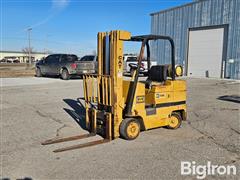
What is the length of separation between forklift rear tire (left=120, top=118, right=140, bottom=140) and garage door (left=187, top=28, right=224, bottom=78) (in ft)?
57.9

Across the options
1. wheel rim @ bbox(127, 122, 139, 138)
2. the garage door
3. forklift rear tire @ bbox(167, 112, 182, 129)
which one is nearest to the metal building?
the garage door

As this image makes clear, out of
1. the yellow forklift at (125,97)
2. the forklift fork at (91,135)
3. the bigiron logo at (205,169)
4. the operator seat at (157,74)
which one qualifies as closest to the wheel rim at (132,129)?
the yellow forklift at (125,97)

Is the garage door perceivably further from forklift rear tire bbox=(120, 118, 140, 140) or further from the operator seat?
forklift rear tire bbox=(120, 118, 140, 140)

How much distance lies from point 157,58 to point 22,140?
23025mm

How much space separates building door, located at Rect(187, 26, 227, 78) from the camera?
20.9 meters

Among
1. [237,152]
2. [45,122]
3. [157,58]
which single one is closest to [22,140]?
[45,122]

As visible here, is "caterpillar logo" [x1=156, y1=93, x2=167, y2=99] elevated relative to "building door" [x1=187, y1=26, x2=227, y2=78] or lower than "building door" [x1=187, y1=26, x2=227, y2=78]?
lower

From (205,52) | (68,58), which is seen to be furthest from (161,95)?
(205,52)

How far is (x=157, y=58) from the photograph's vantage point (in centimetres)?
2709

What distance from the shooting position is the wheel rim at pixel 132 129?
17.2 ft

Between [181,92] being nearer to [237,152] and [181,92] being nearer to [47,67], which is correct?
[237,152]

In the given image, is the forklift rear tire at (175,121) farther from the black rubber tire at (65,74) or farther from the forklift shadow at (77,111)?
the black rubber tire at (65,74)

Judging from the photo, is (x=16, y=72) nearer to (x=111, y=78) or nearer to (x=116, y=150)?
(x=111, y=78)

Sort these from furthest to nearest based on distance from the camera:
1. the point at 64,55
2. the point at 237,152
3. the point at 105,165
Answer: the point at 64,55
the point at 237,152
the point at 105,165
